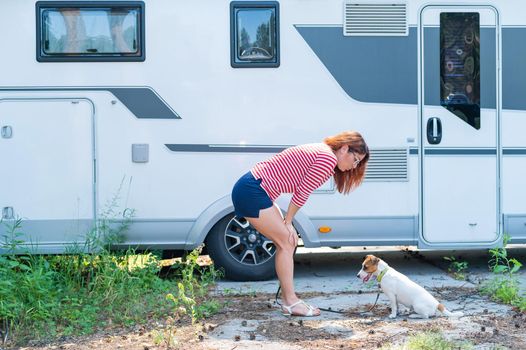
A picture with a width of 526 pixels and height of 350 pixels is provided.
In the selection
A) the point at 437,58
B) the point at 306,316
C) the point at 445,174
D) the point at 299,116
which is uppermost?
the point at 437,58

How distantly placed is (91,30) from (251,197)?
246cm

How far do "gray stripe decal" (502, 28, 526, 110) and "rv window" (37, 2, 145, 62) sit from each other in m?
3.25

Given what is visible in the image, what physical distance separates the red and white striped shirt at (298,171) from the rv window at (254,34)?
1673 mm

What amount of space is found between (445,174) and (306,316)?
2.18 metres

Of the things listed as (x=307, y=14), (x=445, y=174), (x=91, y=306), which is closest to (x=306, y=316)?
(x=91, y=306)

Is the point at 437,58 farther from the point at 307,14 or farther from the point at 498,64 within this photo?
the point at 307,14

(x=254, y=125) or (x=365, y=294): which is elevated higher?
(x=254, y=125)

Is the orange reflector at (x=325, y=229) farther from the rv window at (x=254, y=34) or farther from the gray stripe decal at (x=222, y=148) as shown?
the rv window at (x=254, y=34)

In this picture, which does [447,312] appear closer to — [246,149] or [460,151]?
[460,151]

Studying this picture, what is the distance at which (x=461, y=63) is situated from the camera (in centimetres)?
793

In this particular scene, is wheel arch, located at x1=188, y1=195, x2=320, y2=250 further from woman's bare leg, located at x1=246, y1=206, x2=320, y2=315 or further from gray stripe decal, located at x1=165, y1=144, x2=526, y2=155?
woman's bare leg, located at x1=246, y1=206, x2=320, y2=315

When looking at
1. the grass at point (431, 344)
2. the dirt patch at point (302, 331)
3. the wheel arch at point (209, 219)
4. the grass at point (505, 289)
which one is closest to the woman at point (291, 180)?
the dirt patch at point (302, 331)

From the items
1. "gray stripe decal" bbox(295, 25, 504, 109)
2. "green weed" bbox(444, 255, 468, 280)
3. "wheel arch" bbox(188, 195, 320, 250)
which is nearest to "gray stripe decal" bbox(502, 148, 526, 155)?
"gray stripe decal" bbox(295, 25, 504, 109)

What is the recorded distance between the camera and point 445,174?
7844 millimetres
